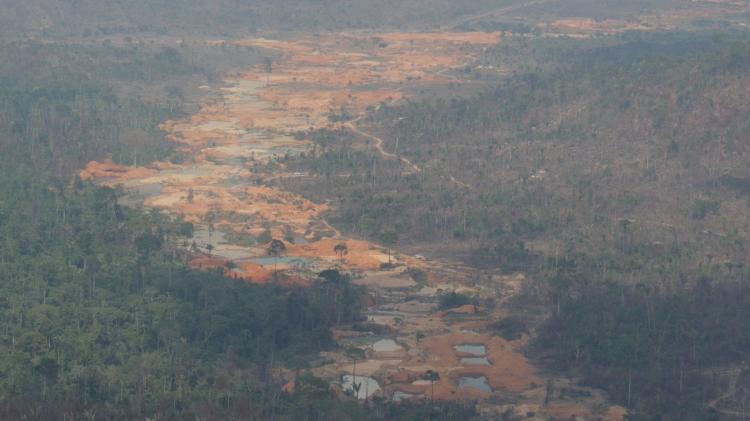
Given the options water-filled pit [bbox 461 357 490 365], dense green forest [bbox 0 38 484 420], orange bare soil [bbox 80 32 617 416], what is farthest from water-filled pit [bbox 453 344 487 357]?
dense green forest [bbox 0 38 484 420]

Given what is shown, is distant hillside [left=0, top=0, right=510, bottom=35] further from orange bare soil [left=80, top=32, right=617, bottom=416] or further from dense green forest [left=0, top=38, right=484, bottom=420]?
dense green forest [left=0, top=38, right=484, bottom=420]

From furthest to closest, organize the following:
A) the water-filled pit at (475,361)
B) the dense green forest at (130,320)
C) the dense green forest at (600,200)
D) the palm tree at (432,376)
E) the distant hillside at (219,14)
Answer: the distant hillside at (219,14)
the dense green forest at (600,200)
the water-filled pit at (475,361)
the palm tree at (432,376)
the dense green forest at (130,320)

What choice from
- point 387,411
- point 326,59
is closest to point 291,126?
point 326,59

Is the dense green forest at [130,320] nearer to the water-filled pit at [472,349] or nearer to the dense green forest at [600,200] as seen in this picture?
the water-filled pit at [472,349]

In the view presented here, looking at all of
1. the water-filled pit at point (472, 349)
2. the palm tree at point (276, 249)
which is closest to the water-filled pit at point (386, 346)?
the water-filled pit at point (472, 349)

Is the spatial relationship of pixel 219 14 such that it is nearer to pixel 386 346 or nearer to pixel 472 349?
pixel 386 346

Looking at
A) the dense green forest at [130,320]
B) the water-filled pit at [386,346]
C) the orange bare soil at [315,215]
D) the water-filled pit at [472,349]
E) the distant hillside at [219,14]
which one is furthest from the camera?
the distant hillside at [219,14]

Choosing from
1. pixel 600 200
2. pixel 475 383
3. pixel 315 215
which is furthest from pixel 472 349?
pixel 600 200
